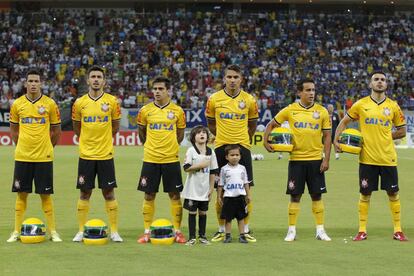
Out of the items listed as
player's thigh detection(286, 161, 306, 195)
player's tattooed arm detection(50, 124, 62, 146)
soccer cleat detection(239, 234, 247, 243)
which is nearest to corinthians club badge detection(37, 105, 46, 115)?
player's tattooed arm detection(50, 124, 62, 146)

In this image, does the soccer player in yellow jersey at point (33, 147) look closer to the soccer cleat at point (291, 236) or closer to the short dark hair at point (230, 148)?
the short dark hair at point (230, 148)

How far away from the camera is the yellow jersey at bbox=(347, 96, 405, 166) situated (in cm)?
1191

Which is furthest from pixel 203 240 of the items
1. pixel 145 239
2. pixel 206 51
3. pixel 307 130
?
pixel 206 51

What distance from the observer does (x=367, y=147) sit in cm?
1196

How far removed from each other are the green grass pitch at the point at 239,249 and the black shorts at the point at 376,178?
0.70 meters

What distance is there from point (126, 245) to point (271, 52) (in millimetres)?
38793

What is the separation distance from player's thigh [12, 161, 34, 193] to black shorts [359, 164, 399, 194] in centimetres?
456

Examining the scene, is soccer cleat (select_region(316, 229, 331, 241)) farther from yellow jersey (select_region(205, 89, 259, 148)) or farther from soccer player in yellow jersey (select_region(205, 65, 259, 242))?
yellow jersey (select_region(205, 89, 259, 148))

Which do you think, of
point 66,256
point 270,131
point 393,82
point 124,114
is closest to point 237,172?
point 270,131

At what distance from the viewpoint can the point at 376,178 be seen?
12.0 meters

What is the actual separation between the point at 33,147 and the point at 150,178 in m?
1.63

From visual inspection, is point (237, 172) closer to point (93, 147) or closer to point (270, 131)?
point (270, 131)

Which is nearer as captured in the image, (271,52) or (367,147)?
(367,147)

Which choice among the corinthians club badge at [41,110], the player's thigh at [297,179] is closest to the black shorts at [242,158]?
the player's thigh at [297,179]
